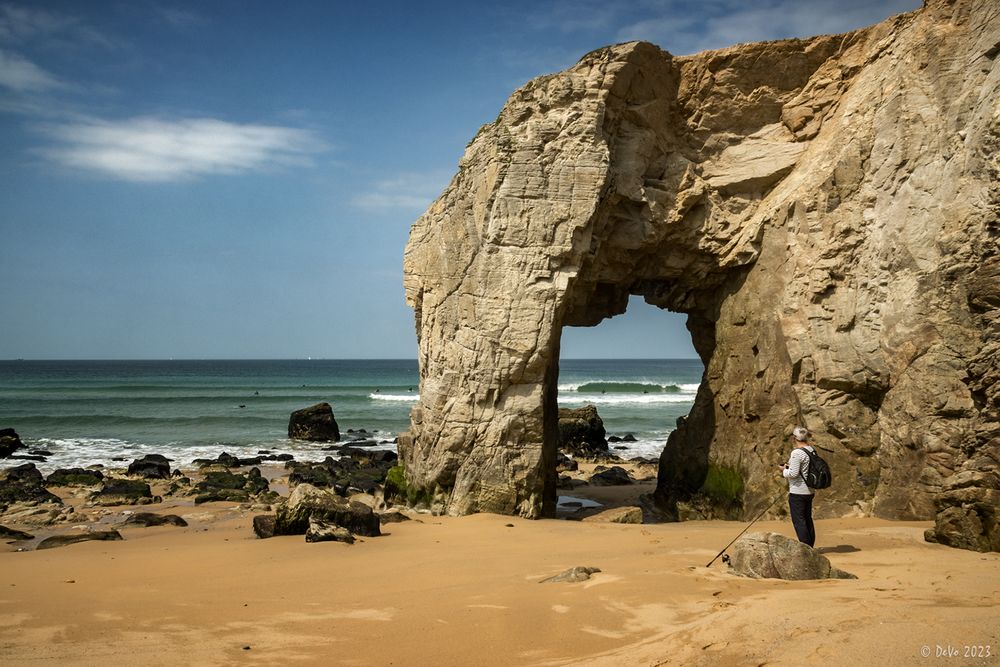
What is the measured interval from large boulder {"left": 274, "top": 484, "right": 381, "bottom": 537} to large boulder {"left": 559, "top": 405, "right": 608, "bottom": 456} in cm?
1496

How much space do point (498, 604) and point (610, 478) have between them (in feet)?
39.5

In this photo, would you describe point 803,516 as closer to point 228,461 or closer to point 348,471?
point 348,471

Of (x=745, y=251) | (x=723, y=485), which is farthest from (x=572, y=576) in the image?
(x=745, y=251)

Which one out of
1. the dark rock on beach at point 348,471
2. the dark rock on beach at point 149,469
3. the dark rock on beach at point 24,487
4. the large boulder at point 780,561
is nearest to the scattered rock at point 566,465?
the dark rock on beach at point 348,471

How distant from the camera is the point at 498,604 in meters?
5.84

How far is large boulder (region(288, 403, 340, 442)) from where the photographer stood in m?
27.8

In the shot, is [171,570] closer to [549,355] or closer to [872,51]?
[549,355]

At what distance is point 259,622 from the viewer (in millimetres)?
5629

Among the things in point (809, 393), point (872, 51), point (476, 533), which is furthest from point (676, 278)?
point (476, 533)

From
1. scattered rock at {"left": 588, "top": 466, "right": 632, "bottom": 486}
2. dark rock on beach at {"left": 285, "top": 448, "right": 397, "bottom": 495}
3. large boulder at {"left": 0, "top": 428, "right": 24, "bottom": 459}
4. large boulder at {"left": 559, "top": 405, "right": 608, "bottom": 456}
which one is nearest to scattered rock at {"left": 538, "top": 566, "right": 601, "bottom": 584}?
dark rock on beach at {"left": 285, "top": 448, "right": 397, "bottom": 495}

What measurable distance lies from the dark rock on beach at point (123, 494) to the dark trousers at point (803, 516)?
12.6 metres

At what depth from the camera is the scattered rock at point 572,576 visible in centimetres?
642

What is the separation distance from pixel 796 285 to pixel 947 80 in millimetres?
3175

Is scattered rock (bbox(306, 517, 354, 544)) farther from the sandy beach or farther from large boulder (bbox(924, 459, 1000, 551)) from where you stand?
large boulder (bbox(924, 459, 1000, 551))
